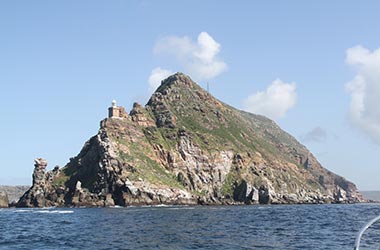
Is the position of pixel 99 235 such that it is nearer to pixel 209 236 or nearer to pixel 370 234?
pixel 209 236

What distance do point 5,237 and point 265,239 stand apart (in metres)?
35.3

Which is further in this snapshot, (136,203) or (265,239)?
(136,203)

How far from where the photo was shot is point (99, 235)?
68.4m

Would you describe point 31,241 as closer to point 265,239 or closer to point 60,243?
point 60,243

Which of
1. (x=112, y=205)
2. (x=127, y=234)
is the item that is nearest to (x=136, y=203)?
(x=112, y=205)

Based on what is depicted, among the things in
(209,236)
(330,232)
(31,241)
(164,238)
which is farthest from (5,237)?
(330,232)

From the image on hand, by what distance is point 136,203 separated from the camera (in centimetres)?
19962

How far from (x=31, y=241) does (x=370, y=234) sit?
4374 centimetres

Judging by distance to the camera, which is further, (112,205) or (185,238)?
(112,205)

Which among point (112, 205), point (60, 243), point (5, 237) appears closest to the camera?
point (60, 243)

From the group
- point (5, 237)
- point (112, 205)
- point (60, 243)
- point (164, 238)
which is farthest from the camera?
point (112, 205)

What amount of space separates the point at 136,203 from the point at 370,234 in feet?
471

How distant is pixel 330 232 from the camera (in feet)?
227

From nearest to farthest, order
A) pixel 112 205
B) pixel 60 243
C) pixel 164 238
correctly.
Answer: pixel 60 243
pixel 164 238
pixel 112 205
